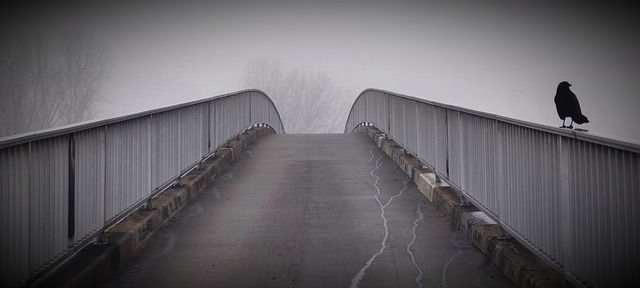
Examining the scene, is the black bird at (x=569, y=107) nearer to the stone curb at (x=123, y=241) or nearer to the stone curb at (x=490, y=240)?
the stone curb at (x=490, y=240)

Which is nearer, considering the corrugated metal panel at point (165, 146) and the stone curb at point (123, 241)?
the stone curb at point (123, 241)

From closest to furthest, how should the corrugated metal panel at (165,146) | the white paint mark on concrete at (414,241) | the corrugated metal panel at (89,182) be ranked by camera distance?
the corrugated metal panel at (89,182) < the white paint mark on concrete at (414,241) < the corrugated metal panel at (165,146)

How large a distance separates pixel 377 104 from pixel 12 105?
35757 millimetres

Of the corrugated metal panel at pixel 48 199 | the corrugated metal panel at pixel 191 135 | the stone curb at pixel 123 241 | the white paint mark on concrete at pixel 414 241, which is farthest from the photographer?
the corrugated metal panel at pixel 191 135

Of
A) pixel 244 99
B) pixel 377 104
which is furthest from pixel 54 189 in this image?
pixel 377 104

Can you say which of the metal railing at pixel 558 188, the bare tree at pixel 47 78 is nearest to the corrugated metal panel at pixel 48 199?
the metal railing at pixel 558 188

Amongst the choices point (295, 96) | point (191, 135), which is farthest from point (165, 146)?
point (295, 96)

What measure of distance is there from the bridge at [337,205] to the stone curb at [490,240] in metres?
0.02

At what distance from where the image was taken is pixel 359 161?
14.6 meters

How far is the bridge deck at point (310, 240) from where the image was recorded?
5930 mm

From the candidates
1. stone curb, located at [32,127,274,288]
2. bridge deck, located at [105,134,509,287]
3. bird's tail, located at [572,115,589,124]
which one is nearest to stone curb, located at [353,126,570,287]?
bridge deck, located at [105,134,509,287]

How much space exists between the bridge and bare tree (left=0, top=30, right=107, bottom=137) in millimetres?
36895

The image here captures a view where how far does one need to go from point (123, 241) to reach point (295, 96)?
3617 inches

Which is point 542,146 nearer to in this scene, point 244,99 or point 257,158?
point 257,158
